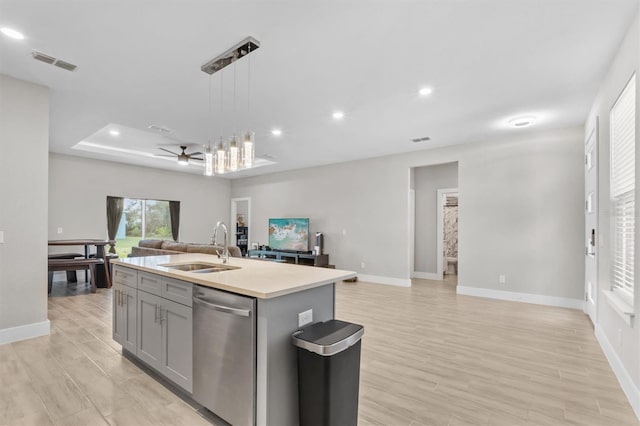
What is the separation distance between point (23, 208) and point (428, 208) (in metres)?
7.25

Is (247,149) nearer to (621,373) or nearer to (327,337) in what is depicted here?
(327,337)

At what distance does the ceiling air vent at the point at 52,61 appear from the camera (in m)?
2.81

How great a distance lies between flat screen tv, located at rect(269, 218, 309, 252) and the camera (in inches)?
313

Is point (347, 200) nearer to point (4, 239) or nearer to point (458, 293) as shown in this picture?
point (458, 293)

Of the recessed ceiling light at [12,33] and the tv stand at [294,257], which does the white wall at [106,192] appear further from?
the recessed ceiling light at [12,33]

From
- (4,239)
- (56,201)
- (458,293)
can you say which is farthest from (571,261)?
(56,201)

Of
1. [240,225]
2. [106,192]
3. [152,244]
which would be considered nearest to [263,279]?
[152,244]

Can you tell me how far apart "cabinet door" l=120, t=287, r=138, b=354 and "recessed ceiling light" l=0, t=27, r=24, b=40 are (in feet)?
7.55

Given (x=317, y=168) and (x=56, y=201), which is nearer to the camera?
(x=56, y=201)

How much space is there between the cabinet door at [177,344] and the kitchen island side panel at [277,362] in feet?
2.28

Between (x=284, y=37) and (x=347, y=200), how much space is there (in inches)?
203

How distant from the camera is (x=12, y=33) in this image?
8.28ft

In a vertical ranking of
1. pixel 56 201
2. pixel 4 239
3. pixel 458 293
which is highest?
pixel 56 201

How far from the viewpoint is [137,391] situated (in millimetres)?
2326
